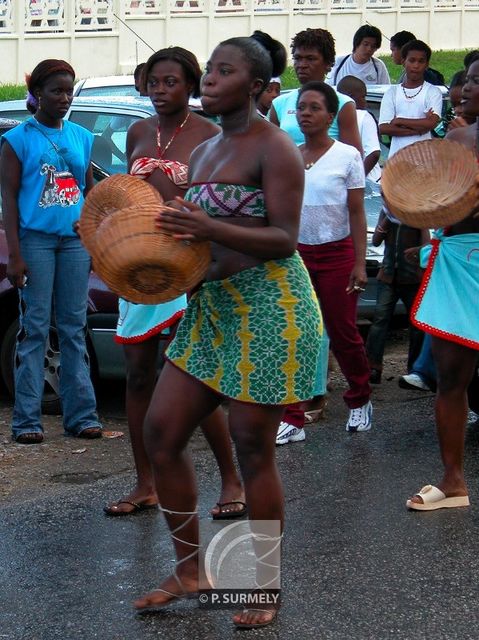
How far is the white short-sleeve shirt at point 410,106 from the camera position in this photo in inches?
439

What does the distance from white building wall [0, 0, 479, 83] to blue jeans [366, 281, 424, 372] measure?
717 inches

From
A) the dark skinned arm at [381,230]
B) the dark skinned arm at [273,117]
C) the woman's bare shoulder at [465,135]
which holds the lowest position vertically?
the dark skinned arm at [381,230]

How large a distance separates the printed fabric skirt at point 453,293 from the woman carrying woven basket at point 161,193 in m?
1.03

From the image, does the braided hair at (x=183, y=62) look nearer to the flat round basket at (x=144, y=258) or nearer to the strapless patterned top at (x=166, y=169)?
the strapless patterned top at (x=166, y=169)

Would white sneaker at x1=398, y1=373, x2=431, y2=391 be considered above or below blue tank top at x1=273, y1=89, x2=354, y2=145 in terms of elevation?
below

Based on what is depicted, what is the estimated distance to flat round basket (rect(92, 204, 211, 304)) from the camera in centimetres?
455

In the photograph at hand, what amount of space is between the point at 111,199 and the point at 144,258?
545mm

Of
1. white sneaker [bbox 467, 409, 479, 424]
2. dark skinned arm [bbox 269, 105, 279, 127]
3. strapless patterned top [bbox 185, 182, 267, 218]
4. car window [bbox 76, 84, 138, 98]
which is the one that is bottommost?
white sneaker [bbox 467, 409, 479, 424]

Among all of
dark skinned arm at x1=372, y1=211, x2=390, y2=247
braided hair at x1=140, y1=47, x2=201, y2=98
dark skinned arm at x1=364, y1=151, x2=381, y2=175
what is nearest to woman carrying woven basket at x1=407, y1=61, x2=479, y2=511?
braided hair at x1=140, y1=47, x2=201, y2=98

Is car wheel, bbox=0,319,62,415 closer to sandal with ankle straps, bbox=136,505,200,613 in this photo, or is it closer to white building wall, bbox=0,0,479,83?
sandal with ankle straps, bbox=136,505,200,613

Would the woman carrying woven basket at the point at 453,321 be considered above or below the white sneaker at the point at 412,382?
above

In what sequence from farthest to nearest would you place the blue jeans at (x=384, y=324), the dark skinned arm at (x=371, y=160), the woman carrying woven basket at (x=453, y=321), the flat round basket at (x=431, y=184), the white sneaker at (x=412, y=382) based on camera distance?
the dark skinned arm at (x=371, y=160), the blue jeans at (x=384, y=324), the white sneaker at (x=412, y=382), the woman carrying woven basket at (x=453, y=321), the flat round basket at (x=431, y=184)

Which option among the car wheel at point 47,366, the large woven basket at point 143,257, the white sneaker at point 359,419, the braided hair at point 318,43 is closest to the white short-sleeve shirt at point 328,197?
the white sneaker at point 359,419

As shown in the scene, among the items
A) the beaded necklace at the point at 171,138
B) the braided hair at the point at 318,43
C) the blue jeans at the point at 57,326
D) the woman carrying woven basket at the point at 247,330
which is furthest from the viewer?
the braided hair at the point at 318,43
